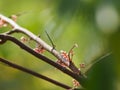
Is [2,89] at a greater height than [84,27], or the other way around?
[84,27]

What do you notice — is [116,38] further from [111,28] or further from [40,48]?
[40,48]

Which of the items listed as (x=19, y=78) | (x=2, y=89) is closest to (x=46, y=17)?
(x=19, y=78)

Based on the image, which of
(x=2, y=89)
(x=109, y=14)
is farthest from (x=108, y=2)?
(x=2, y=89)

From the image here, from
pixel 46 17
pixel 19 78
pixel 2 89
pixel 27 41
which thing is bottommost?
pixel 2 89

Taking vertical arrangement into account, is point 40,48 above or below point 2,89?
above

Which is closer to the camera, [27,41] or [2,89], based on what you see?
[27,41]

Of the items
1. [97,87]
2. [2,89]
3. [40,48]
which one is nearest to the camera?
[97,87]

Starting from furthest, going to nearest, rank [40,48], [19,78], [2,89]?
[2,89] < [19,78] < [40,48]

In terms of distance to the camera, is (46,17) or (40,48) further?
(40,48)

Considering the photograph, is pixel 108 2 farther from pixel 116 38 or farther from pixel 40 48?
pixel 40 48
